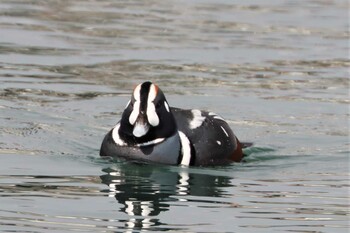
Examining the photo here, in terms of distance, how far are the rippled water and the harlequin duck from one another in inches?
5.8

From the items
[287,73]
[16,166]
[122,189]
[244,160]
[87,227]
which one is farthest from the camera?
[287,73]

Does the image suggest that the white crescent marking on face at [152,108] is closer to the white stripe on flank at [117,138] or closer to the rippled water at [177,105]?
the white stripe on flank at [117,138]

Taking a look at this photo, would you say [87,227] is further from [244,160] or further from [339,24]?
[339,24]

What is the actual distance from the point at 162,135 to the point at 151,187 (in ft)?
3.28

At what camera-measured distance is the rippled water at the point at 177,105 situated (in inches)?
386

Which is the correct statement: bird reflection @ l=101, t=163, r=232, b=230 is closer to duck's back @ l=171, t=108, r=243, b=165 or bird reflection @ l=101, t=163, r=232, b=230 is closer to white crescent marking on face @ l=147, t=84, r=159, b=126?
duck's back @ l=171, t=108, r=243, b=165

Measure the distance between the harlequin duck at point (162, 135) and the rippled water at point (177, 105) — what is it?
0.48 ft

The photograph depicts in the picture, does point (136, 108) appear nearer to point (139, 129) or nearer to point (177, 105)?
point (139, 129)

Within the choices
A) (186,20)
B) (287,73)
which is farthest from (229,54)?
(186,20)

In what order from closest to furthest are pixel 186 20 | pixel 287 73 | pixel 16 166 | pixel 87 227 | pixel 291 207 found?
pixel 87 227
pixel 291 207
pixel 16 166
pixel 287 73
pixel 186 20

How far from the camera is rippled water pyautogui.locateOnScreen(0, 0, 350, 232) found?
32.2ft

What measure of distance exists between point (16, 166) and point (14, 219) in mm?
2429

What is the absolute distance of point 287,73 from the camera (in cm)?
1698

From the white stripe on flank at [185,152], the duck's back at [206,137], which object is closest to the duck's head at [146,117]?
the white stripe on flank at [185,152]
